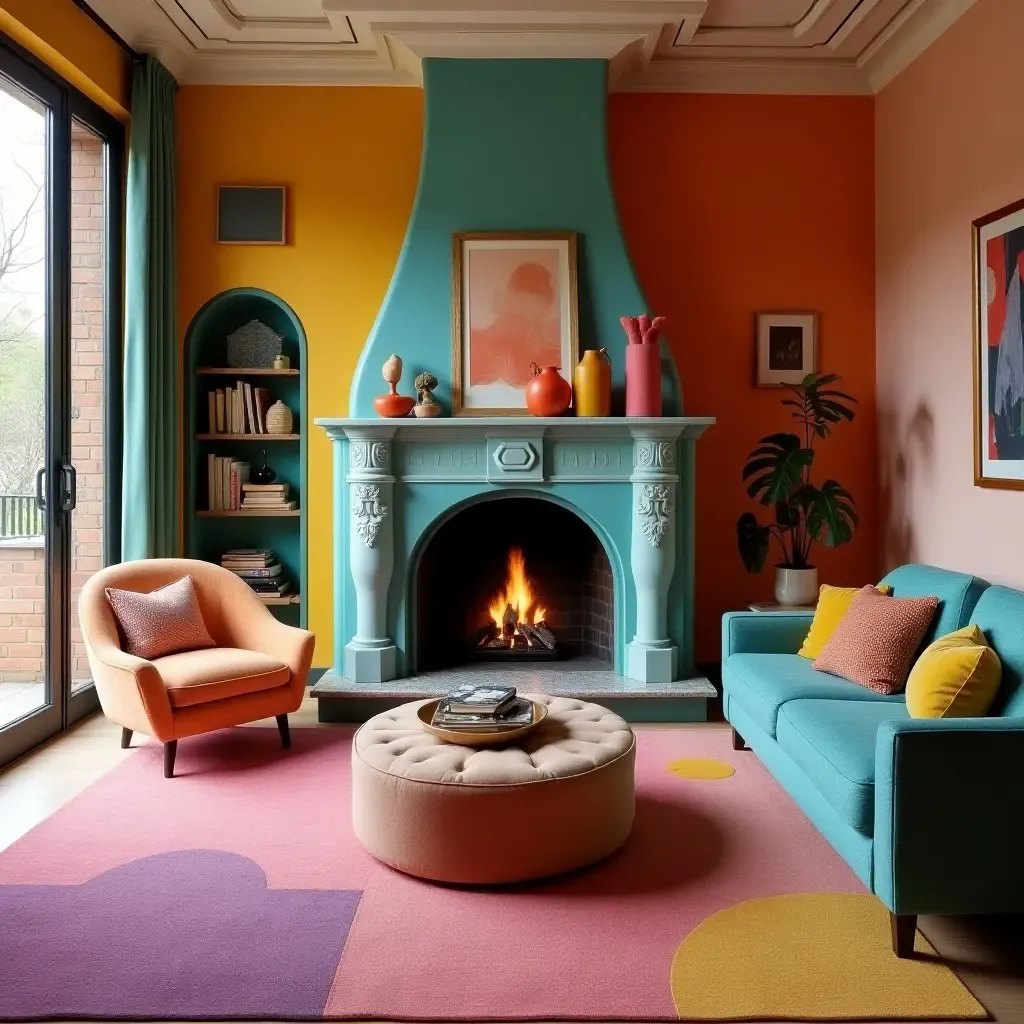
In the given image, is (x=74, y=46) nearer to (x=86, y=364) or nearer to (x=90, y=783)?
(x=86, y=364)

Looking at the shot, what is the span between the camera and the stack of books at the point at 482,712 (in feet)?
9.38

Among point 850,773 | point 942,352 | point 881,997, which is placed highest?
point 942,352

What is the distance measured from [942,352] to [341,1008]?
367 cm

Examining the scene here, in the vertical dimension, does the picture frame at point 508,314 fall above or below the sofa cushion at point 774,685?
above

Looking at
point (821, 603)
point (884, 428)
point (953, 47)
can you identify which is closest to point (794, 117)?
point (953, 47)

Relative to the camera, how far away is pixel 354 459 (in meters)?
4.40

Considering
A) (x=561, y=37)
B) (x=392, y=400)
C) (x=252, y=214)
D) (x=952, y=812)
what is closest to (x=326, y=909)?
(x=952, y=812)

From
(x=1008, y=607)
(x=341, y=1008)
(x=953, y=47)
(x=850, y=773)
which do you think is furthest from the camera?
(x=953, y=47)

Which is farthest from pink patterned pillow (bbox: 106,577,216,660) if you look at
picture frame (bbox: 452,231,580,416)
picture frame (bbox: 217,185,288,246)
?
picture frame (bbox: 217,185,288,246)

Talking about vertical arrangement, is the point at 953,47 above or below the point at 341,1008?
above

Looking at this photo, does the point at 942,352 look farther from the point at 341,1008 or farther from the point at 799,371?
the point at 341,1008

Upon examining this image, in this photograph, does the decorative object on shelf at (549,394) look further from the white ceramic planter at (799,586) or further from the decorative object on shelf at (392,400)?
the white ceramic planter at (799,586)

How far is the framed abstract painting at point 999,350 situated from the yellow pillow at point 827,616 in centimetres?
68

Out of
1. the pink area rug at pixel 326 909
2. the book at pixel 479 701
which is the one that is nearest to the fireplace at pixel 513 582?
the pink area rug at pixel 326 909
